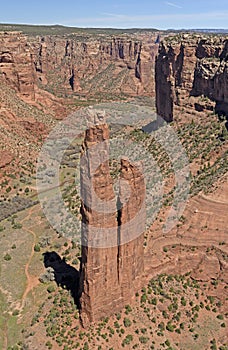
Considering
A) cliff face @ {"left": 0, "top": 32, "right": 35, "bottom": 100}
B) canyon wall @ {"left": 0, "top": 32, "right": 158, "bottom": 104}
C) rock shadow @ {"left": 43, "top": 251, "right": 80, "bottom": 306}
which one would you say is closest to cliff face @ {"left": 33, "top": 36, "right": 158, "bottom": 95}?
canyon wall @ {"left": 0, "top": 32, "right": 158, "bottom": 104}

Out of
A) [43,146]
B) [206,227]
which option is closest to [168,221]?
[206,227]

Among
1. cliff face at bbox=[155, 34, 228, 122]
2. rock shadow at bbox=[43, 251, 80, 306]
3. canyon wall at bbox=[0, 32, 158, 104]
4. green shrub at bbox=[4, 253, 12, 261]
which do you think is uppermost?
cliff face at bbox=[155, 34, 228, 122]

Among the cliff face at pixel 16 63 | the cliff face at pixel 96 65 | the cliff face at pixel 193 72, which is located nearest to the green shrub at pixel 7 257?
the cliff face at pixel 193 72

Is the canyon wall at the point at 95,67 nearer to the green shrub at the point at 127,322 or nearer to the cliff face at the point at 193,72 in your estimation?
the cliff face at the point at 193,72

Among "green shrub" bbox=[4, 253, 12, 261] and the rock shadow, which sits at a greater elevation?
the rock shadow

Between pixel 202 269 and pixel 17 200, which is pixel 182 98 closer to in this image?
pixel 17 200

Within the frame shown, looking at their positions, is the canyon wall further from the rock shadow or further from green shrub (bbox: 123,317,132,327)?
green shrub (bbox: 123,317,132,327)

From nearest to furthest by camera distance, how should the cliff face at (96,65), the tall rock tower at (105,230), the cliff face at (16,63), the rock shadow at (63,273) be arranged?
the tall rock tower at (105,230)
the rock shadow at (63,273)
the cliff face at (16,63)
the cliff face at (96,65)
